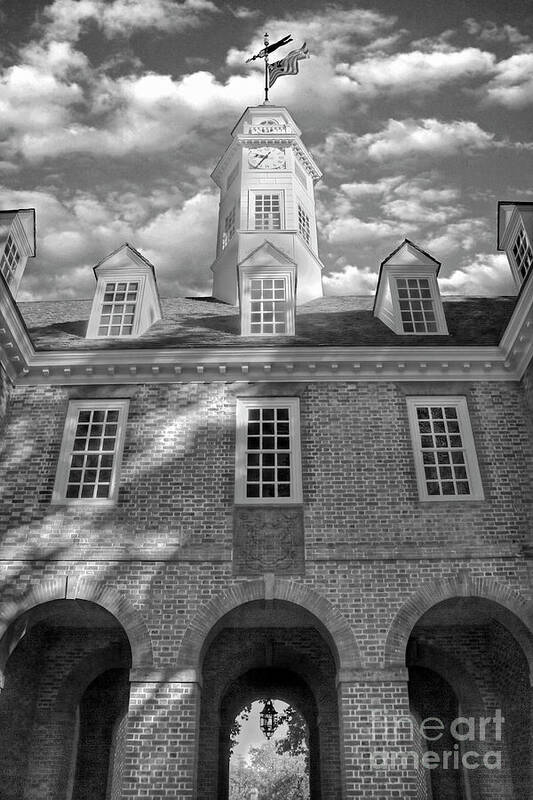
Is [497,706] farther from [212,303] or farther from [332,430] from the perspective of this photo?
[212,303]

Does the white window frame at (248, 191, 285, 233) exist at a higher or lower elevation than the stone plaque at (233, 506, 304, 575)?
higher

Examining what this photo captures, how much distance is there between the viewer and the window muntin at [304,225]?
2192 cm

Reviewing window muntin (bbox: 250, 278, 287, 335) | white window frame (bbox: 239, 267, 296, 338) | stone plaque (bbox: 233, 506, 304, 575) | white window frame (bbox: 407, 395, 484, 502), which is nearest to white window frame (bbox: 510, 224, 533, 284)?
white window frame (bbox: 407, 395, 484, 502)

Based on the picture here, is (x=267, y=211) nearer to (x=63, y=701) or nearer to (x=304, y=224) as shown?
(x=304, y=224)

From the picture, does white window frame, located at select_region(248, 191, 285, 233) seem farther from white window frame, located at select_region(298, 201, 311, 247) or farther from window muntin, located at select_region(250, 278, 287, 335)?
window muntin, located at select_region(250, 278, 287, 335)

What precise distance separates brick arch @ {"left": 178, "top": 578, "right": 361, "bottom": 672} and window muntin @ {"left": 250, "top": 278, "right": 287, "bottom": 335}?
6.27 m

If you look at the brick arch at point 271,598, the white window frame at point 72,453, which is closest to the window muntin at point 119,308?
the white window frame at point 72,453

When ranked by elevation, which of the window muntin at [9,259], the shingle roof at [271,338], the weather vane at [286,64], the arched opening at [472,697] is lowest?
the arched opening at [472,697]

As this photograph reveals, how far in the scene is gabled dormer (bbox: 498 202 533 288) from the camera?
51.0 feet

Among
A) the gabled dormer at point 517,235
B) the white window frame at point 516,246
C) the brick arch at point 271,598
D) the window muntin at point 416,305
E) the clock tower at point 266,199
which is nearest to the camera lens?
the brick arch at point 271,598

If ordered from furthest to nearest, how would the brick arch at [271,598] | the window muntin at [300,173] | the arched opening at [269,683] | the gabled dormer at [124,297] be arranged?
the window muntin at [300,173] < the gabled dormer at [124,297] < the arched opening at [269,683] < the brick arch at [271,598]

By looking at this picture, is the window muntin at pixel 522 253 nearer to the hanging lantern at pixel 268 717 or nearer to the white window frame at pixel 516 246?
the white window frame at pixel 516 246

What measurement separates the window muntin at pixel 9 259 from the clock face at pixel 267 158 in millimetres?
10116

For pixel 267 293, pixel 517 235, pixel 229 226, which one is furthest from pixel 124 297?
pixel 517 235
